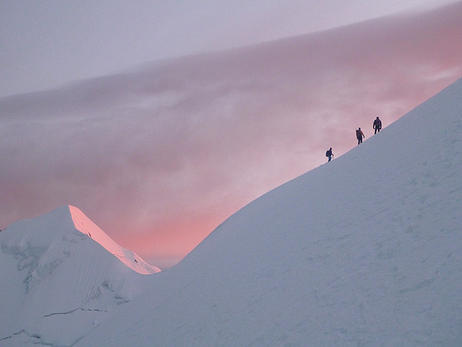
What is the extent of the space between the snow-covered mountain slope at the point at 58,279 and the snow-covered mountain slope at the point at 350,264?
24.9m

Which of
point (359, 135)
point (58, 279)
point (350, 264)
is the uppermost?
point (359, 135)

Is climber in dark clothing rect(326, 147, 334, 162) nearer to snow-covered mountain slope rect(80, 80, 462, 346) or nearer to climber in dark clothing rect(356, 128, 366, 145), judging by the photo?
climber in dark clothing rect(356, 128, 366, 145)

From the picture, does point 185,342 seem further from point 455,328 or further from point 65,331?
point 65,331

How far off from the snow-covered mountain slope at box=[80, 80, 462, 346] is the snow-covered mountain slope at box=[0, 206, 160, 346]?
81.6ft

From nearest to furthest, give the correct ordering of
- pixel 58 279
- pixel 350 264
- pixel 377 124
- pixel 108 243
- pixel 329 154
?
pixel 350 264 < pixel 377 124 < pixel 329 154 < pixel 58 279 < pixel 108 243

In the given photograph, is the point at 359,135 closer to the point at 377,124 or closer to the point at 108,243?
Answer: the point at 377,124

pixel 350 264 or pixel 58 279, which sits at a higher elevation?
pixel 58 279

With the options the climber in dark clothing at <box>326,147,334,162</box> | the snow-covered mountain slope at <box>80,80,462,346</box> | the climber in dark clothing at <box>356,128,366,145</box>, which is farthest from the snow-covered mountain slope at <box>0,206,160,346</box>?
the climber in dark clothing at <box>356,128,366,145</box>

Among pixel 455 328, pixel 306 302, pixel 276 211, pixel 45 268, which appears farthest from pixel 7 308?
pixel 455 328

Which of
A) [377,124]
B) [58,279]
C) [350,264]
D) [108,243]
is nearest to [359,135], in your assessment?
[377,124]

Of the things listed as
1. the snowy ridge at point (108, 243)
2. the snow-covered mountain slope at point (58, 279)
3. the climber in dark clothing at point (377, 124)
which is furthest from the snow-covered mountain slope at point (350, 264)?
the snowy ridge at point (108, 243)

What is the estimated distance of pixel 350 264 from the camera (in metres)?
11.8

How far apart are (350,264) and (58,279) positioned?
48.0 metres

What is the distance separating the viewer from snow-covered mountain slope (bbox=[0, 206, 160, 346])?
144 ft
